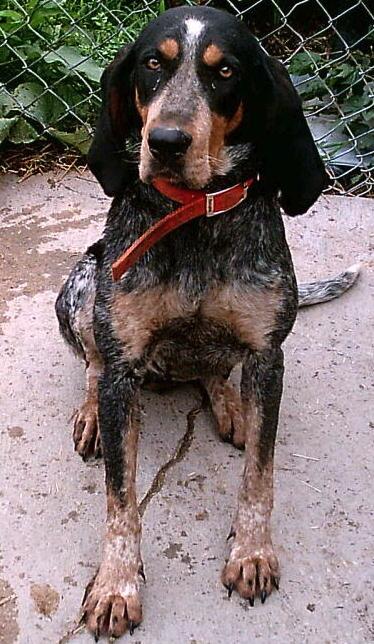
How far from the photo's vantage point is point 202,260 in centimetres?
333

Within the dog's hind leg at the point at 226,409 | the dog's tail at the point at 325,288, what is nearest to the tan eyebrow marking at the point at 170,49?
the dog's hind leg at the point at 226,409

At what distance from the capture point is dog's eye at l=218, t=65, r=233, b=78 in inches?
120

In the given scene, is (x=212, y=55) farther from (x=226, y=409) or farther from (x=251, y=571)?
(x=251, y=571)

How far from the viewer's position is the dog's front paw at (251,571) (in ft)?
11.1

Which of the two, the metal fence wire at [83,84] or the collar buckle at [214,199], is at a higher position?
the collar buckle at [214,199]

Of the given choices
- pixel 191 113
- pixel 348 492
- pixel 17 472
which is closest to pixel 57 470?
pixel 17 472

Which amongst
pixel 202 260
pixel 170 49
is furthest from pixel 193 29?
pixel 202 260

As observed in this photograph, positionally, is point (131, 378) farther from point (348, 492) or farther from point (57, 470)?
point (348, 492)

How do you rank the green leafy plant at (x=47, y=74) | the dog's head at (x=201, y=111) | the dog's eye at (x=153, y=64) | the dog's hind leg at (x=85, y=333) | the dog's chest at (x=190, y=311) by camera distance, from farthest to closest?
the green leafy plant at (x=47, y=74)
the dog's hind leg at (x=85, y=333)
the dog's chest at (x=190, y=311)
the dog's eye at (x=153, y=64)
the dog's head at (x=201, y=111)

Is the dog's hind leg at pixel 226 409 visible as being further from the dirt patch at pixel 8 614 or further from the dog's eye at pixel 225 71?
the dog's eye at pixel 225 71

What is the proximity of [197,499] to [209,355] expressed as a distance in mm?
567

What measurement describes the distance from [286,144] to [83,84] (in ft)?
10.5

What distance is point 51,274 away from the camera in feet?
16.4

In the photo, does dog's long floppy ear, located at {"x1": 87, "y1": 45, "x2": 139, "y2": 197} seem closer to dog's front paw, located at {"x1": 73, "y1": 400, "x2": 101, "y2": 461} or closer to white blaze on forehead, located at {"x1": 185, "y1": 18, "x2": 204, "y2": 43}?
white blaze on forehead, located at {"x1": 185, "y1": 18, "x2": 204, "y2": 43}
